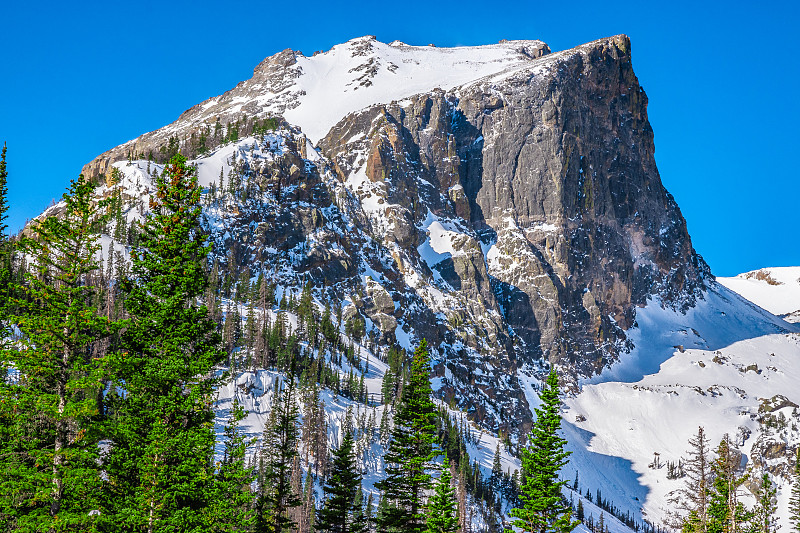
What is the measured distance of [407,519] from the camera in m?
36.8

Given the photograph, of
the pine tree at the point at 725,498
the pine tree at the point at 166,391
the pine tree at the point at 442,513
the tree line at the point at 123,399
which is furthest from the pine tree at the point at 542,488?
the pine tree at the point at 166,391

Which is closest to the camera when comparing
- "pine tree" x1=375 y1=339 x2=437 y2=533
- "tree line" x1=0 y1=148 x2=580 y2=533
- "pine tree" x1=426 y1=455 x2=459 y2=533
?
"tree line" x1=0 y1=148 x2=580 y2=533

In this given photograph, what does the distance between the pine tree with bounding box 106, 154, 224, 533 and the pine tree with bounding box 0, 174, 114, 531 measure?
102cm

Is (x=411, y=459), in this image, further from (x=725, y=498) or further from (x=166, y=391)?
(x=725, y=498)

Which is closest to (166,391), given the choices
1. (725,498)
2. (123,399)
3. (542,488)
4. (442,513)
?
(123,399)

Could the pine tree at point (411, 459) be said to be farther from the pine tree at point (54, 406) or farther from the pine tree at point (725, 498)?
the pine tree at point (725, 498)

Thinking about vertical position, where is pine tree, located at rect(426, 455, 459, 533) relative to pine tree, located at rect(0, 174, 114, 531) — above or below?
below

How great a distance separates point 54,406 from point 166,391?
3877 millimetres

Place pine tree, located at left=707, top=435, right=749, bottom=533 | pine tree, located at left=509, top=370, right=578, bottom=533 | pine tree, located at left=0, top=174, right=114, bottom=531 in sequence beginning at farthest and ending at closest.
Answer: pine tree, located at left=707, top=435, right=749, bottom=533 < pine tree, located at left=509, top=370, right=578, bottom=533 < pine tree, located at left=0, top=174, right=114, bottom=531

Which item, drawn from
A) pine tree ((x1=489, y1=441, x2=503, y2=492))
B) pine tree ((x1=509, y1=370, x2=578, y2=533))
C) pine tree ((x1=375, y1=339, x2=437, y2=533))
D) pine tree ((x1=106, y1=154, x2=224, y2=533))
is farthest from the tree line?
pine tree ((x1=489, y1=441, x2=503, y2=492))

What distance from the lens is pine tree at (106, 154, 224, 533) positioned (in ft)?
79.4

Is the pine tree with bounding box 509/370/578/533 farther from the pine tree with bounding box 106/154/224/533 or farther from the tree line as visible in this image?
the pine tree with bounding box 106/154/224/533

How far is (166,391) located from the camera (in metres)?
25.6

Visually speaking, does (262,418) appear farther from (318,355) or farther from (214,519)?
(214,519)
